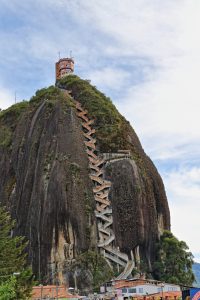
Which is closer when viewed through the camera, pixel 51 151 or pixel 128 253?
pixel 128 253

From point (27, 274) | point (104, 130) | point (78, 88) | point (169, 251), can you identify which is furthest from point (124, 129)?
point (27, 274)

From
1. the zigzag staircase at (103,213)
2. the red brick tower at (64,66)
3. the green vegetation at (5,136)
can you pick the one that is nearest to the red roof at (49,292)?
the zigzag staircase at (103,213)

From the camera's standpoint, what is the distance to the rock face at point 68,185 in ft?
188

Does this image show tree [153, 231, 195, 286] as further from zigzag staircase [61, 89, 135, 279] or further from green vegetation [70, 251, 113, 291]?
green vegetation [70, 251, 113, 291]

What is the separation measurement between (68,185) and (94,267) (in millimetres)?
10101

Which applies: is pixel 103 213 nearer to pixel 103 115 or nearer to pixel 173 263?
pixel 173 263

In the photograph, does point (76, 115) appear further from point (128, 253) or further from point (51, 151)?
point (128, 253)

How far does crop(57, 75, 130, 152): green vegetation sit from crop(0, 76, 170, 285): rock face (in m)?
0.13

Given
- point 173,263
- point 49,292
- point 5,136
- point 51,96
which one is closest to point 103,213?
point 173,263

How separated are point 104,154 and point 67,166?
6.55m

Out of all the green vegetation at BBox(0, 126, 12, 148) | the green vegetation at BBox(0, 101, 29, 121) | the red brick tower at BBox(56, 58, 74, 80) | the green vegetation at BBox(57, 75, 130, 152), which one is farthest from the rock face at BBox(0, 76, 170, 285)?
the red brick tower at BBox(56, 58, 74, 80)

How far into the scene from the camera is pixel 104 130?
68188 millimetres

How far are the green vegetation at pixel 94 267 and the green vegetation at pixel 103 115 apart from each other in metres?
15.8

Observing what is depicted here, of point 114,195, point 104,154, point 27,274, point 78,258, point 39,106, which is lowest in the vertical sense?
point 27,274
